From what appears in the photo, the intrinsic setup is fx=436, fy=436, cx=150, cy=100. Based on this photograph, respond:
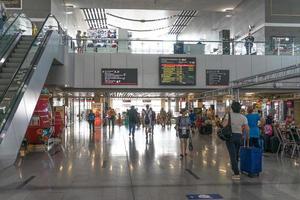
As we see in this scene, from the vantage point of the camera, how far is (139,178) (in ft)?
30.5

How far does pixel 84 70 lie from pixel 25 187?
1286cm

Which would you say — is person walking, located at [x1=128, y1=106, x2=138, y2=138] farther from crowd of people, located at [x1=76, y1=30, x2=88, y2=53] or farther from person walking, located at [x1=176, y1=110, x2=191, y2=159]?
person walking, located at [x1=176, y1=110, x2=191, y2=159]

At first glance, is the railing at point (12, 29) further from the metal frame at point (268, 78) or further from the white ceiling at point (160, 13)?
the white ceiling at point (160, 13)

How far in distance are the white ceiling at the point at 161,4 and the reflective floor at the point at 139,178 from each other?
47.4 feet

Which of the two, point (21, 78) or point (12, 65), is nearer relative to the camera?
point (21, 78)

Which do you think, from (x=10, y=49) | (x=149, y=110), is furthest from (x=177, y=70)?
(x=10, y=49)

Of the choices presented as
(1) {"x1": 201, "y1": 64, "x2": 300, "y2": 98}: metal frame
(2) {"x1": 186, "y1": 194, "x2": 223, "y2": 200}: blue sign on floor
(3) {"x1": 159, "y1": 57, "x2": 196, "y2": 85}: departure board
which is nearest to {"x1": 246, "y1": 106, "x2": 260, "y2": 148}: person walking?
(1) {"x1": 201, "y1": 64, "x2": 300, "y2": 98}: metal frame

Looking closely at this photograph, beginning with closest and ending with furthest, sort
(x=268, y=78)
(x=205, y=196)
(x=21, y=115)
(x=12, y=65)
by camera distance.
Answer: (x=205, y=196), (x=21, y=115), (x=12, y=65), (x=268, y=78)

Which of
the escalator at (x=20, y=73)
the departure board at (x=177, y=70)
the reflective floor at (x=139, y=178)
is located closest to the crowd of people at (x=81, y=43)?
the escalator at (x=20, y=73)

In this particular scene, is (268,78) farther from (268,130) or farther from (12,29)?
(12,29)

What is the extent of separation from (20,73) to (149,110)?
11.5m

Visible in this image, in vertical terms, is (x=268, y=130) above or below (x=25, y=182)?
above

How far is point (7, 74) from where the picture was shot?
1222 cm

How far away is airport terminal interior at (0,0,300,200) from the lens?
873 centimetres
